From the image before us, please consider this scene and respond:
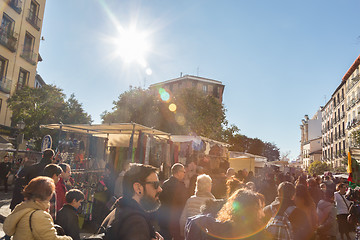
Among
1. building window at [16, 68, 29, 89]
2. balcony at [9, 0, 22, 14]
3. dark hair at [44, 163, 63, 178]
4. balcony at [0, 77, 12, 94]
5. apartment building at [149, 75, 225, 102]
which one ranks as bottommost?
dark hair at [44, 163, 63, 178]

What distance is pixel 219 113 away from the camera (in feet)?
88.5

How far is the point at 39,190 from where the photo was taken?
9.45ft

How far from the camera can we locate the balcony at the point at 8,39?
18516 mm

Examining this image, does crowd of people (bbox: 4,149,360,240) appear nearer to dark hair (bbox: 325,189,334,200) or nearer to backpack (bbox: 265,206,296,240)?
backpack (bbox: 265,206,296,240)

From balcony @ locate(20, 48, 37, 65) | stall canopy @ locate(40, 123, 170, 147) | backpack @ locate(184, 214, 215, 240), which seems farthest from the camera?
balcony @ locate(20, 48, 37, 65)

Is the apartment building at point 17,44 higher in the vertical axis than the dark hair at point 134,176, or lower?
higher

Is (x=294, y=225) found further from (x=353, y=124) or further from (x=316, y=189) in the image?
(x=353, y=124)

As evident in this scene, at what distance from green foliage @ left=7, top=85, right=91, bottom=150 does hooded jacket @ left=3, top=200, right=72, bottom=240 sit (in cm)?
1631

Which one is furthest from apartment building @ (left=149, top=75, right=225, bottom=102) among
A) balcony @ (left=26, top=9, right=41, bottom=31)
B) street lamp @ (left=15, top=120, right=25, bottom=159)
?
street lamp @ (left=15, top=120, right=25, bottom=159)

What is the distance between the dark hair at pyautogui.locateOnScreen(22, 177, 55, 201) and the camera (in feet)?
9.39

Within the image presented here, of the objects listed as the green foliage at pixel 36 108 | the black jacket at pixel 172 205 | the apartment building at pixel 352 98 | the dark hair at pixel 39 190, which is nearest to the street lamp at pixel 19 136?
the green foliage at pixel 36 108

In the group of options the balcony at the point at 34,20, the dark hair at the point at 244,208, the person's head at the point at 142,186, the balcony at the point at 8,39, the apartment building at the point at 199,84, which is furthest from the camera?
the apartment building at the point at 199,84

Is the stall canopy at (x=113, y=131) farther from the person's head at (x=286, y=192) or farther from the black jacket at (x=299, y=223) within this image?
the black jacket at (x=299, y=223)

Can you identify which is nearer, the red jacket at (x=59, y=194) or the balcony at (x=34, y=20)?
the red jacket at (x=59, y=194)
